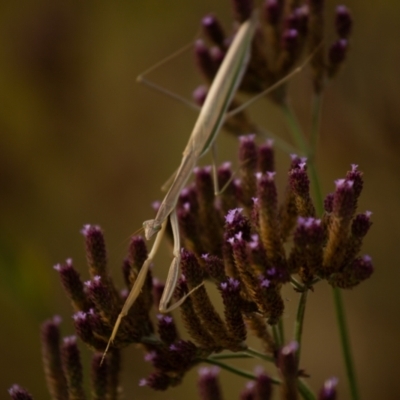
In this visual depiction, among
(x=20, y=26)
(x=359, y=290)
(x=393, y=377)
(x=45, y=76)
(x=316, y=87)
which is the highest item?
(x=20, y=26)

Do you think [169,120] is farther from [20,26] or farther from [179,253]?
[179,253]

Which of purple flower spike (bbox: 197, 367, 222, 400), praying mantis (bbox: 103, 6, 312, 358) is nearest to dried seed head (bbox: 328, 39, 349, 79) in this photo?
praying mantis (bbox: 103, 6, 312, 358)

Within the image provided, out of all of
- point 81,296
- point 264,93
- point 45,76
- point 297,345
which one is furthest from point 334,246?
point 45,76

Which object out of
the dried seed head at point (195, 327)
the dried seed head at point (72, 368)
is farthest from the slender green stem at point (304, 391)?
the dried seed head at point (72, 368)

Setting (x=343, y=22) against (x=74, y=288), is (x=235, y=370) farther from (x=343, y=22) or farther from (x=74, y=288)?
(x=343, y=22)

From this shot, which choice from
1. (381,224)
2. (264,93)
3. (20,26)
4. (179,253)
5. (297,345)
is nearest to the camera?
(297,345)
